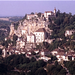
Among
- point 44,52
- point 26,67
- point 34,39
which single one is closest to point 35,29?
point 34,39

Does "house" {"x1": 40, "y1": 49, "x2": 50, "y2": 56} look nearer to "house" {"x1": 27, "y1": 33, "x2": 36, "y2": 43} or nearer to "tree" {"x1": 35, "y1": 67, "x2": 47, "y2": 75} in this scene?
"house" {"x1": 27, "y1": 33, "x2": 36, "y2": 43}

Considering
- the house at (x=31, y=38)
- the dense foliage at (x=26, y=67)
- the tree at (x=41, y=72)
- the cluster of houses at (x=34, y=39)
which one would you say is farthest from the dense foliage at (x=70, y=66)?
the house at (x=31, y=38)

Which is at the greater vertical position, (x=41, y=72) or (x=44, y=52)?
(x=44, y=52)

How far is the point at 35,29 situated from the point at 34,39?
338cm

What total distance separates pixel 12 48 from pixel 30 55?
5.82 meters

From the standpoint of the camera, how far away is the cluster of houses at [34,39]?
33.1m

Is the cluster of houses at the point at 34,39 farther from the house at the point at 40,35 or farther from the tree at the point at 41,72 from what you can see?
the tree at the point at 41,72

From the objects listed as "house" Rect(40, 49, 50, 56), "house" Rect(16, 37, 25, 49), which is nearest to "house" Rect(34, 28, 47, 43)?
"house" Rect(16, 37, 25, 49)

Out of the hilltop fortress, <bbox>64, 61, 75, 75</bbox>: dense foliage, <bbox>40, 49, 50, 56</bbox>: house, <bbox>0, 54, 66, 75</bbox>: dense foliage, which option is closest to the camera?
<bbox>64, 61, 75, 75</bbox>: dense foliage

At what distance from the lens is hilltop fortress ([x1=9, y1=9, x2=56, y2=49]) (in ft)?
127

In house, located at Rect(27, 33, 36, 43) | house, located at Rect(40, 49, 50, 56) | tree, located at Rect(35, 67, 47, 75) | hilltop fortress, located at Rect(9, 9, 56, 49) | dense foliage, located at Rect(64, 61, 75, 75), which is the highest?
hilltop fortress, located at Rect(9, 9, 56, 49)

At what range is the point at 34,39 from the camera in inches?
1523

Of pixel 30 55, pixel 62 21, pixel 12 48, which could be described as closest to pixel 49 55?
pixel 30 55

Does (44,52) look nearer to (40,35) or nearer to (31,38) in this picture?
(40,35)
